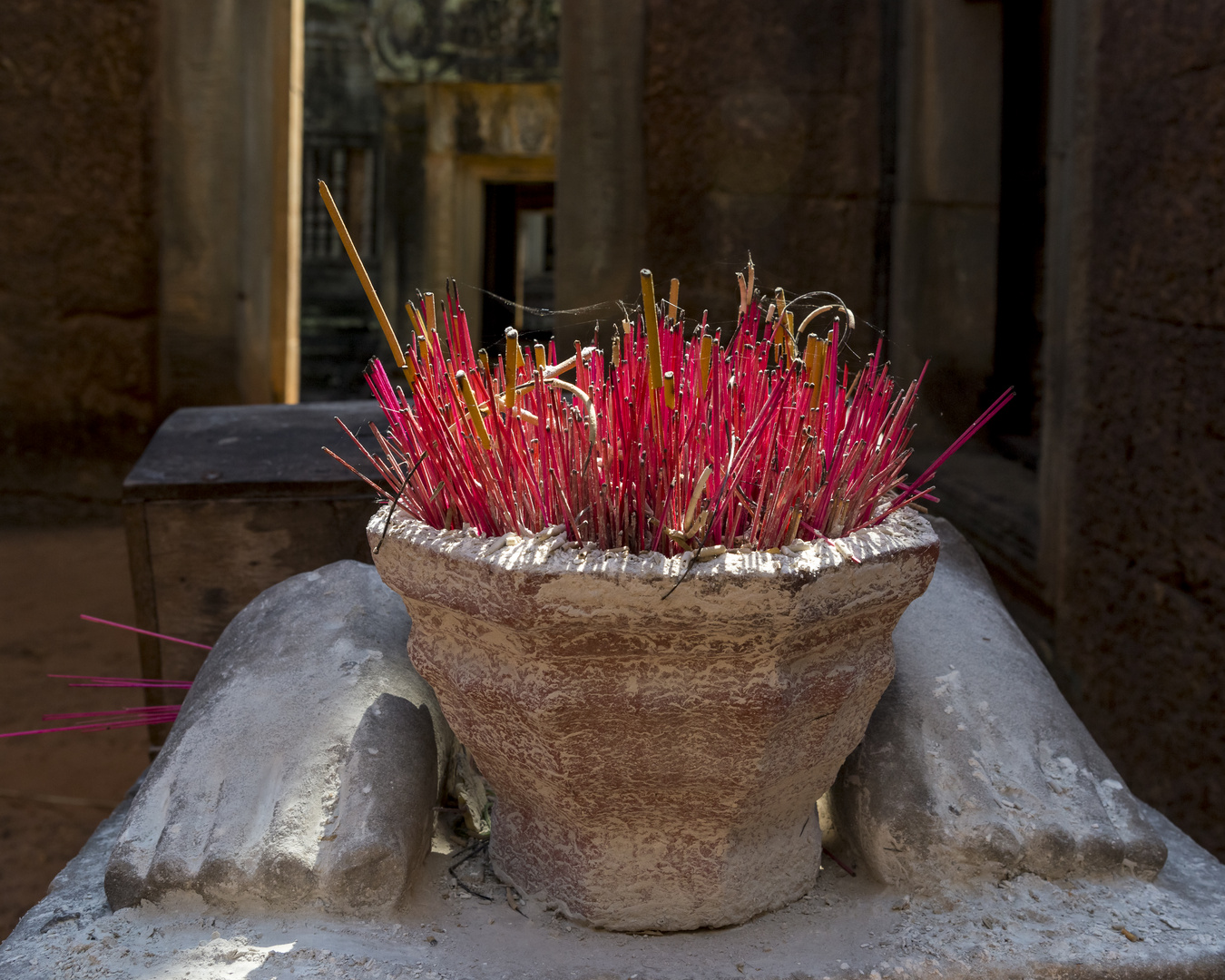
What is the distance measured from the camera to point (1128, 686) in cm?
243

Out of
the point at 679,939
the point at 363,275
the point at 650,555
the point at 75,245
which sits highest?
the point at 75,245

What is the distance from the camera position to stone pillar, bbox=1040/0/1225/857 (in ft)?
6.83

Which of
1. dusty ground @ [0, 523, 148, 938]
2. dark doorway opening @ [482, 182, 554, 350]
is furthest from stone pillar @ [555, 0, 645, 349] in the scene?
dark doorway opening @ [482, 182, 554, 350]

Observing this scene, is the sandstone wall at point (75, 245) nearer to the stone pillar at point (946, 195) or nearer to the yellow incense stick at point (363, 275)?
the stone pillar at point (946, 195)

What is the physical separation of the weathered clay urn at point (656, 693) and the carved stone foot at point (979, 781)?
83mm

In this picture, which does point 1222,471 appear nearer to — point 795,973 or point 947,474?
point 795,973

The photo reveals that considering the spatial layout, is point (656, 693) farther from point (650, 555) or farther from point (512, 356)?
point (512, 356)

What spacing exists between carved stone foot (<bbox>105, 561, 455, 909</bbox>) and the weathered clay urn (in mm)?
109

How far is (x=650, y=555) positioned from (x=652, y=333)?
0.18 m

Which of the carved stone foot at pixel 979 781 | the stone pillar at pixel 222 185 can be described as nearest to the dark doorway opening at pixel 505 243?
the stone pillar at pixel 222 185

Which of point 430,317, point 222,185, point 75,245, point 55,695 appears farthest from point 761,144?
point 430,317

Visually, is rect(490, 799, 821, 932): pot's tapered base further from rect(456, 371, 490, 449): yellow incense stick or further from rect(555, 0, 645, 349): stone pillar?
rect(555, 0, 645, 349): stone pillar

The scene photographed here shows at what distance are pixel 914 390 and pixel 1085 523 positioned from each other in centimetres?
173

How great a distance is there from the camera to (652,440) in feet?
3.33
